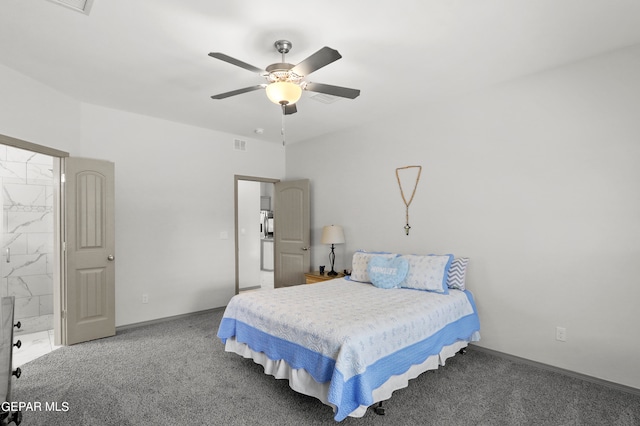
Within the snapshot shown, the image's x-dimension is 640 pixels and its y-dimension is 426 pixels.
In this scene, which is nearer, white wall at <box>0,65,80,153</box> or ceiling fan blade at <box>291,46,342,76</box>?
ceiling fan blade at <box>291,46,342,76</box>

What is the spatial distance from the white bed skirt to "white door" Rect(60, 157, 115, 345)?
176 centimetres

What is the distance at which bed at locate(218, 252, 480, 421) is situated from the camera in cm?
225

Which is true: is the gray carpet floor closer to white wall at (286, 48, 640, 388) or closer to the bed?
the bed

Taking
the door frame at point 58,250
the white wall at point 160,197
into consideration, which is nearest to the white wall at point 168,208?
the white wall at point 160,197

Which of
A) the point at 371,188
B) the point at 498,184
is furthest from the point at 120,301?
the point at 498,184

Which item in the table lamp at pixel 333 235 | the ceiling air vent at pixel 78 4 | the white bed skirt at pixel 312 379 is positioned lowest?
the white bed skirt at pixel 312 379

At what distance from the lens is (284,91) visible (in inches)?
100

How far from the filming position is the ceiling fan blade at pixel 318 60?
212cm

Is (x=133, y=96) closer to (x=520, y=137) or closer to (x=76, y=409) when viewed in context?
(x=76, y=409)

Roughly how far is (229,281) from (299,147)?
244 centimetres

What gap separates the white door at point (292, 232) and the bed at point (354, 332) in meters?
1.67

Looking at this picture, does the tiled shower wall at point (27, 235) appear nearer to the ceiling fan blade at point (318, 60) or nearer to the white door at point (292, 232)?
the white door at point (292, 232)

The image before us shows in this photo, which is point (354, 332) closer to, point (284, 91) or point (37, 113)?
point (284, 91)

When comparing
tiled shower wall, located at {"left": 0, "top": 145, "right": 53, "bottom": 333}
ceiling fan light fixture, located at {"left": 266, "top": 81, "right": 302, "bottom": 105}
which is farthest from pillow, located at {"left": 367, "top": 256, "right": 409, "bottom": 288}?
tiled shower wall, located at {"left": 0, "top": 145, "right": 53, "bottom": 333}
